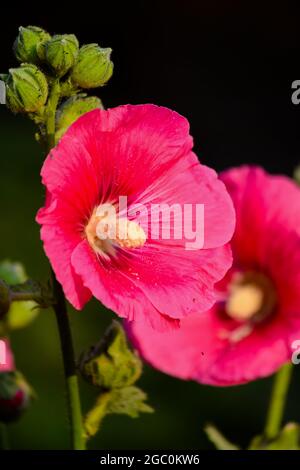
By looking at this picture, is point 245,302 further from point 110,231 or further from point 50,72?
point 50,72

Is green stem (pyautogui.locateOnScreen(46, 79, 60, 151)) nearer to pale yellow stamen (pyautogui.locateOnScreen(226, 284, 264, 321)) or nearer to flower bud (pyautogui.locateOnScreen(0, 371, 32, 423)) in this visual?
flower bud (pyautogui.locateOnScreen(0, 371, 32, 423))

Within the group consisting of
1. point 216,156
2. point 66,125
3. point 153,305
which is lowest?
point 216,156

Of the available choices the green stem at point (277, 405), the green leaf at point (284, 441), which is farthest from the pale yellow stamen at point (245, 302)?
the green leaf at point (284, 441)

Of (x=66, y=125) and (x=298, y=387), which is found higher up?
(x=66, y=125)

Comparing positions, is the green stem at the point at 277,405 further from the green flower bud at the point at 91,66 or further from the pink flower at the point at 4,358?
the green flower bud at the point at 91,66

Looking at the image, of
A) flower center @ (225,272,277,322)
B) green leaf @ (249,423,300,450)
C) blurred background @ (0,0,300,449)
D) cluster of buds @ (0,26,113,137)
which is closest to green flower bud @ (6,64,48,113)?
cluster of buds @ (0,26,113,137)

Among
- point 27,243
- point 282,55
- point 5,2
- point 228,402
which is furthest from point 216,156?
point 228,402

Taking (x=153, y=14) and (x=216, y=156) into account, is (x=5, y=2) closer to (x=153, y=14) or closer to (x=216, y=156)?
(x=153, y=14)

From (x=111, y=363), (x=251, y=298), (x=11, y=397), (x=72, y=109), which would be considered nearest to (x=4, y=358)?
(x=11, y=397)
